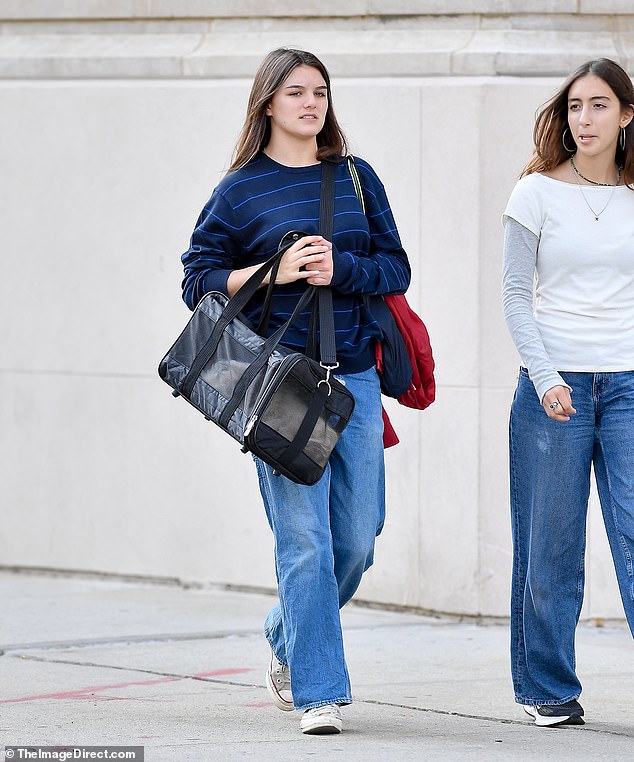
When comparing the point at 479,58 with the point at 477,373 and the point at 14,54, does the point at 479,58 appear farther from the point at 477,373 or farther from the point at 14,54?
the point at 14,54

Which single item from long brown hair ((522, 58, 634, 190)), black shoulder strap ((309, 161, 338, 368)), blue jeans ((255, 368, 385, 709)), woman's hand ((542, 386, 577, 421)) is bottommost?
blue jeans ((255, 368, 385, 709))

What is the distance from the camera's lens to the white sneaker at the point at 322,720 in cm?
446

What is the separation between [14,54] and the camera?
7832mm

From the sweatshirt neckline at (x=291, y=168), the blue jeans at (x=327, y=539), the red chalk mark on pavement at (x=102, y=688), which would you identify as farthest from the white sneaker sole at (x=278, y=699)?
the sweatshirt neckline at (x=291, y=168)

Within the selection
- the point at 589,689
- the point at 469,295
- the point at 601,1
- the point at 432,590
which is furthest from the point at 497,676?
the point at 601,1

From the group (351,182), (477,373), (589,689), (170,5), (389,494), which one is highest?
(170,5)

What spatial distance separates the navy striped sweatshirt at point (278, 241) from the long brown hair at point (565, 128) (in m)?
0.55

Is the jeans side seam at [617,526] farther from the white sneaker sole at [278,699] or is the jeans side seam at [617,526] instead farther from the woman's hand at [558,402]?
the white sneaker sole at [278,699]

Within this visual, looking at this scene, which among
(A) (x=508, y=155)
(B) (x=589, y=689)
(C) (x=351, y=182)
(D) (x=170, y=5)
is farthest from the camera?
(D) (x=170, y=5)

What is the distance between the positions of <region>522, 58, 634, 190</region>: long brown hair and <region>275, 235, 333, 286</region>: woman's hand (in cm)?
69

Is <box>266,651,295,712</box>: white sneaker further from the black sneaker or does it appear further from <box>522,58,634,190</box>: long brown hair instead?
<box>522,58,634,190</box>: long brown hair

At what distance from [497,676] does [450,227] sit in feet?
6.68

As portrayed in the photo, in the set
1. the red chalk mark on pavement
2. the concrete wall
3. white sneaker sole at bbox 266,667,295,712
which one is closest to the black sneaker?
white sneaker sole at bbox 266,667,295,712

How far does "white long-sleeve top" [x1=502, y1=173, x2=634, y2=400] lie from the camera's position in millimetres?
4516
